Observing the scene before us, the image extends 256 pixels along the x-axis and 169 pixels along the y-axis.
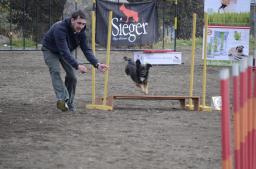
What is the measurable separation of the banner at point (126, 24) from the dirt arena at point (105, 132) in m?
1.08

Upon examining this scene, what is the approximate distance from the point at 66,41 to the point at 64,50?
0.95 ft

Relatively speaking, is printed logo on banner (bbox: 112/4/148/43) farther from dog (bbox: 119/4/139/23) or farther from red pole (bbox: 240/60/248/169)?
red pole (bbox: 240/60/248/169)

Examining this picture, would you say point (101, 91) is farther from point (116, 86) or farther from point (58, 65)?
point (58, 65)

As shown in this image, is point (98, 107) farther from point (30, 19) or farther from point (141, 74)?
point (30, 19)

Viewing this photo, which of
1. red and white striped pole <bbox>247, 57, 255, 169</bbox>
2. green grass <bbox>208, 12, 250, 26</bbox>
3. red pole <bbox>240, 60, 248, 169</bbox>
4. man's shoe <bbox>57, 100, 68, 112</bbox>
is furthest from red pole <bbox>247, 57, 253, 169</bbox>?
green grass <bbox>208, 12, 250, 26</bbox>

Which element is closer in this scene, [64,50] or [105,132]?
[105,132]

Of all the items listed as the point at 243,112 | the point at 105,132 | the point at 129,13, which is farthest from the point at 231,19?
the point at 243,112

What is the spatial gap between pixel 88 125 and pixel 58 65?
158cm

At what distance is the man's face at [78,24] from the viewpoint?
1052cm

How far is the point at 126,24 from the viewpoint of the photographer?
14.7m

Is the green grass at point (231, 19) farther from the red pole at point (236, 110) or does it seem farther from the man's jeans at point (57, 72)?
the red pole at point (236, 110)

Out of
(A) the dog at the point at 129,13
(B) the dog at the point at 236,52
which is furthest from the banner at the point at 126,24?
(B) the dog at the point at 236,52

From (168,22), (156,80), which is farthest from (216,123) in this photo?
(168,22)

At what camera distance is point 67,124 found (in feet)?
32.8
